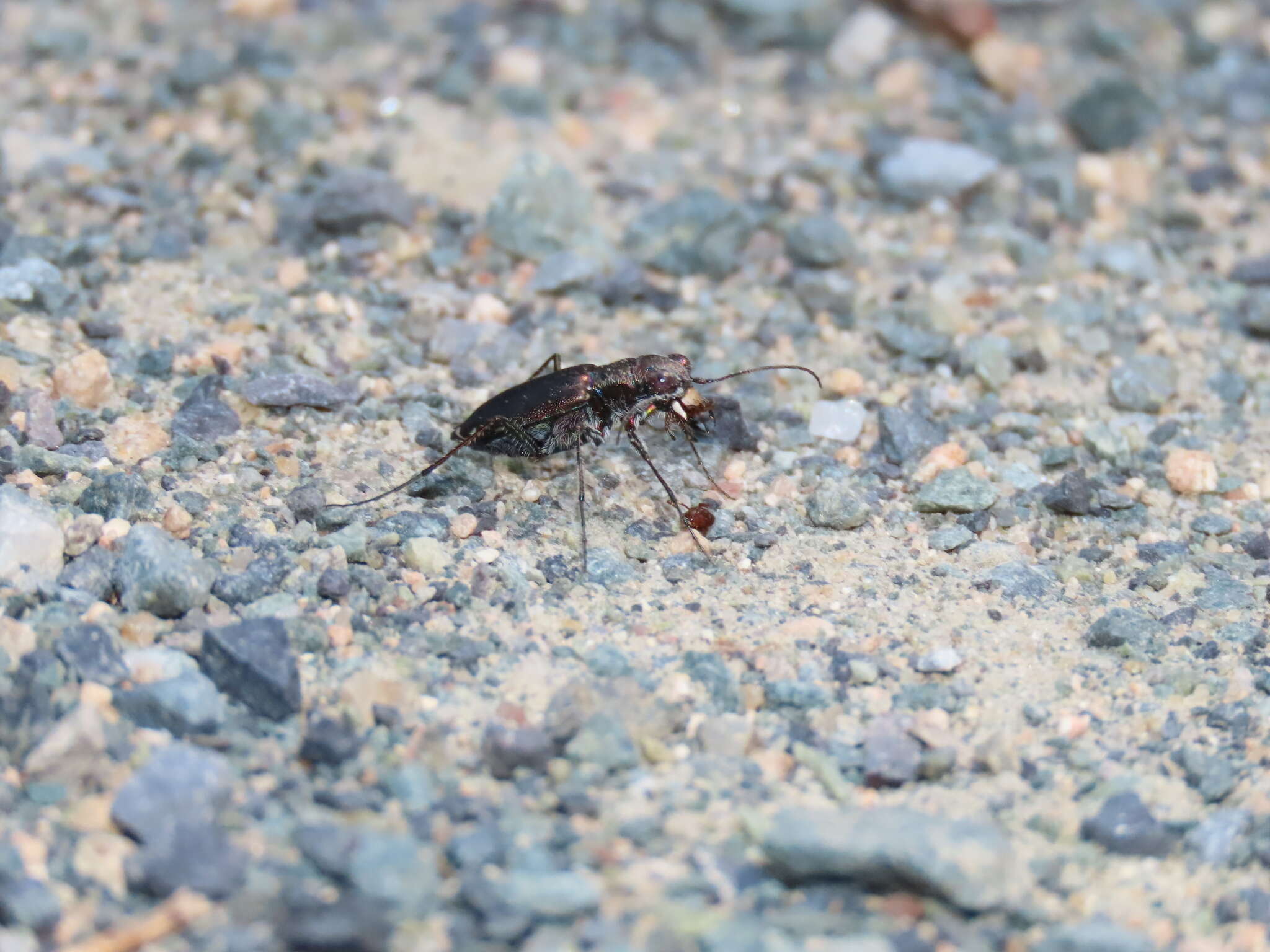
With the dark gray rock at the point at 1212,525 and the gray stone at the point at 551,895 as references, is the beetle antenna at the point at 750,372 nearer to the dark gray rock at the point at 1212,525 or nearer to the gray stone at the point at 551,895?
the dark gray rock at the point at 1212,525

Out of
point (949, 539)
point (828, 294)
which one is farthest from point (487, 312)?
point (949, 539)

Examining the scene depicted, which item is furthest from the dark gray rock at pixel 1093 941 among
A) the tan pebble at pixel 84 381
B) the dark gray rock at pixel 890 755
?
the tan pebble at pixel 84 381

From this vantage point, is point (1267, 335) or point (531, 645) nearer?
point (531, 645)

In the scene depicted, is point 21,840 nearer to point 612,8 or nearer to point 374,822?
point 374,822

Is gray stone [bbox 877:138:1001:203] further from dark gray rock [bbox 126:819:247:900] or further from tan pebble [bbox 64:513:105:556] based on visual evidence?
dark gray rock [bbox 126:819:247:900]

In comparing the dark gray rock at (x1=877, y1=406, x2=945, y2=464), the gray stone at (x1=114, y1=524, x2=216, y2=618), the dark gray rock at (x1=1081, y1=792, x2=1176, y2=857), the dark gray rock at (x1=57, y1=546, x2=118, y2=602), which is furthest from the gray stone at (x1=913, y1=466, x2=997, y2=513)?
the dark gray rock at (x1=57, y1=546, x2=118, y2=602)

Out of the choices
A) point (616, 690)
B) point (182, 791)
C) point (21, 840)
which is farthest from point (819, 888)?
point (21, 840)
